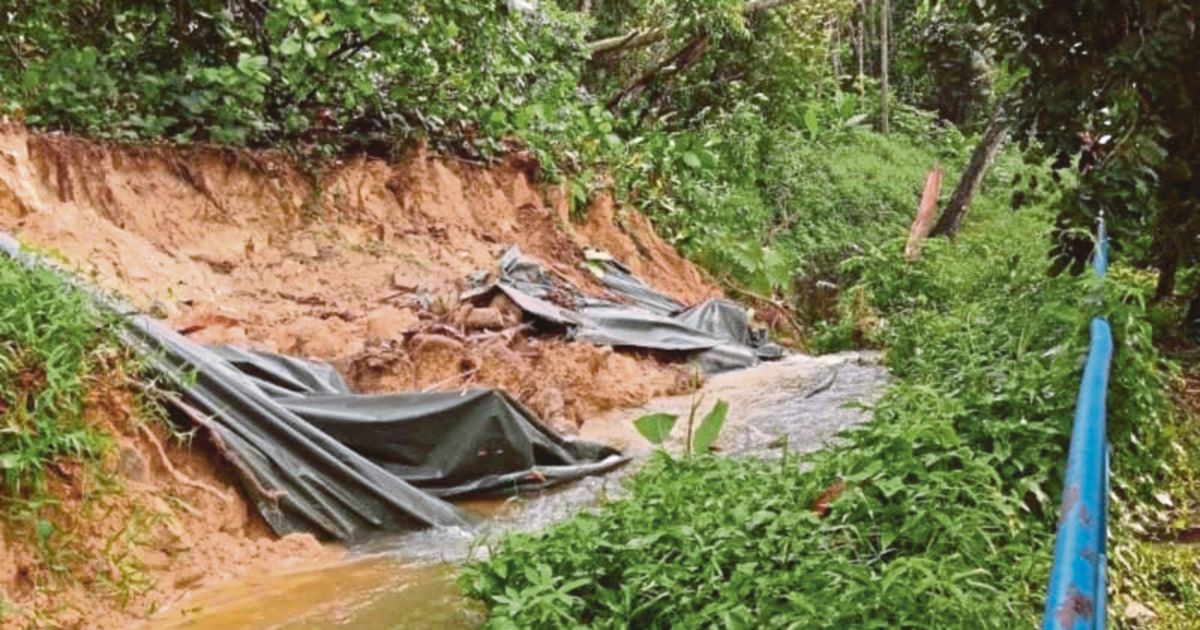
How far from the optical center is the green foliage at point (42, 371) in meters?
3.75

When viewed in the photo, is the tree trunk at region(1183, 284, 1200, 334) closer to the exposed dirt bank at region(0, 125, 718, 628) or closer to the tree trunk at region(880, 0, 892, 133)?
the exposed dirt bank at region(0, 125, 718, 628)

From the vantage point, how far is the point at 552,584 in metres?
3.12

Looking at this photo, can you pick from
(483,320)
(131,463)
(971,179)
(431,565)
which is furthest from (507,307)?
(971,179)

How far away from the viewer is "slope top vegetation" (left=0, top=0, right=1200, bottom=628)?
113 inches

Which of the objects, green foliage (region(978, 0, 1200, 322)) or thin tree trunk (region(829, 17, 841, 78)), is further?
thin tree trunk (region(829, 17, 841, 78))

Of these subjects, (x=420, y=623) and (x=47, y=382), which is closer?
(x=420, y=623)

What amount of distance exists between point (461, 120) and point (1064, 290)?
629cm

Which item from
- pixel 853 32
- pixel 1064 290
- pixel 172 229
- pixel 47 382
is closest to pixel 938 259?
pixel 1064 290

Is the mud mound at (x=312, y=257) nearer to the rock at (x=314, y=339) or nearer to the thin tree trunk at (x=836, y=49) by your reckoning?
the rock at (x=314, y=339)

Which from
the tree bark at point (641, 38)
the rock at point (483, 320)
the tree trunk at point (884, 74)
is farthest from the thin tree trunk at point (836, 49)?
the rock at point (483, 320)

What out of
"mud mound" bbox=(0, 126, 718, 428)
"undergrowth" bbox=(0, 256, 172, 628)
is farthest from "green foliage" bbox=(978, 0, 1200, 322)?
"undergrowth" bbox=(0, 256, 172, 628)

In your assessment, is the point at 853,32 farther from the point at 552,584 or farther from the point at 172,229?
the point at 552,584

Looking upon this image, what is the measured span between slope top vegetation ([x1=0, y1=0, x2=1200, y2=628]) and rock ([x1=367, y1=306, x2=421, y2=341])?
1.74 m

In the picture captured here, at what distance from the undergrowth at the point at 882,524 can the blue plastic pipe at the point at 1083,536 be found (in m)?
0.78
